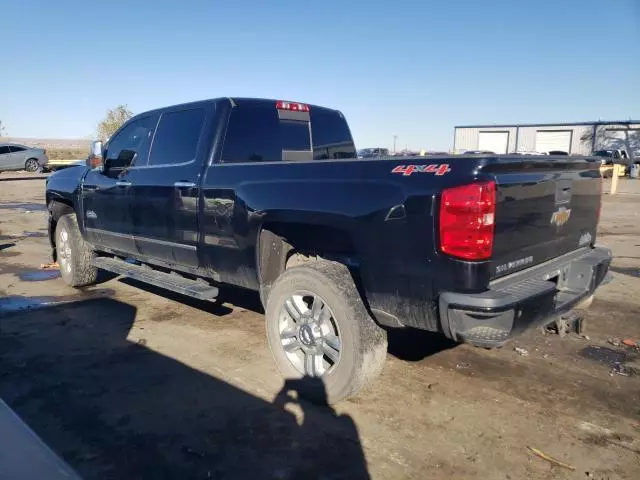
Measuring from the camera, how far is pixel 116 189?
548 cm

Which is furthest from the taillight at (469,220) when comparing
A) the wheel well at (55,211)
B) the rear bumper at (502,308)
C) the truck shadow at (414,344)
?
the wheel well at (55,211)

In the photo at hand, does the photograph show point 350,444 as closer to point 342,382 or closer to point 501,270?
point 342,382

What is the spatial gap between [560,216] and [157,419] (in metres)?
Answer: 2.97

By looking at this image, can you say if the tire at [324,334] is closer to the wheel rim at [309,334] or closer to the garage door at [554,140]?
the wheel rim at [309,334]

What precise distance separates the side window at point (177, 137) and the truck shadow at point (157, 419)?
176 cm

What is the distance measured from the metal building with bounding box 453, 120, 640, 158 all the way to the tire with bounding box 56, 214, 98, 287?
46.4m

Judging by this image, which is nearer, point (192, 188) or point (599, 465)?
point (599, 465)

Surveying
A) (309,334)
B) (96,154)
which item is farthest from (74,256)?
(309,334)

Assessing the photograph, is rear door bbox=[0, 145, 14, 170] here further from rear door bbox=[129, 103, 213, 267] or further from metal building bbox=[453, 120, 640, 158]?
metal building bbox=[453, 120, 640, 158]

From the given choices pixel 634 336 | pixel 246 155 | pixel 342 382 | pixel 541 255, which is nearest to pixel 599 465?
pixel 541 255

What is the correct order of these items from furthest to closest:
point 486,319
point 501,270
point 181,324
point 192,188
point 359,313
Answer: point 181,324
point 192,188
point 359,313
point 501,270
point 486,319

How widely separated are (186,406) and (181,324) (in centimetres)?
182

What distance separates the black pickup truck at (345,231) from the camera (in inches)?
110

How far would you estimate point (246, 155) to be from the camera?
4.51 metres
